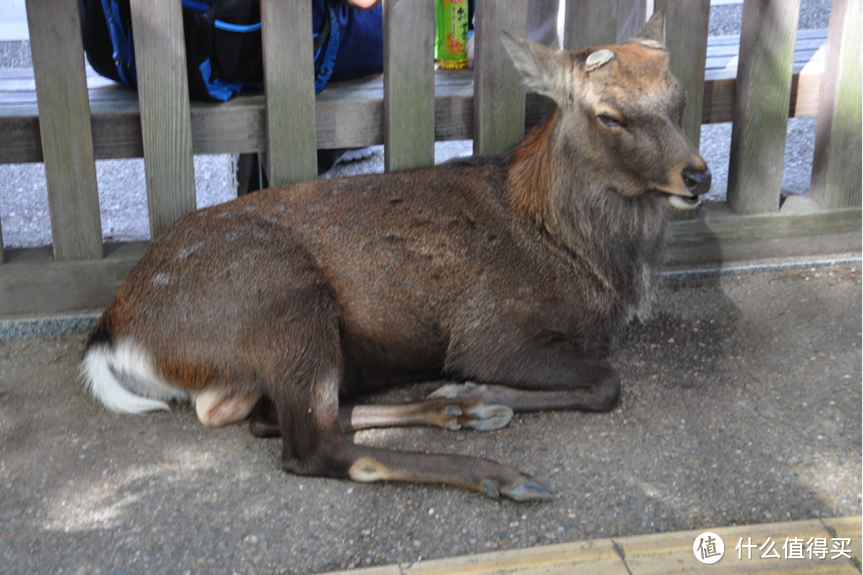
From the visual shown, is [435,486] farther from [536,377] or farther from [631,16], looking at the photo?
[631,16]

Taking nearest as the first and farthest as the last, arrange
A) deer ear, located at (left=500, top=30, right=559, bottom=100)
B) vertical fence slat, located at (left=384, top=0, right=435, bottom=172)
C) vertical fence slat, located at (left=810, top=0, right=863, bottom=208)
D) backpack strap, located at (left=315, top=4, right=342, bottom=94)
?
deer ear, located at (left=500, top=30, right=559, bottom=100), vertical fence slat, located at (left=384, top=0, right=435, bottom=172), backpack strap, located at (left=315, top=4, right=342, bottom=94), vertical fence slat, located at (left=810, top=0, right=863, bottom=208)

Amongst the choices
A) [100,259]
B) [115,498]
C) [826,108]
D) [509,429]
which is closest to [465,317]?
[509,429]

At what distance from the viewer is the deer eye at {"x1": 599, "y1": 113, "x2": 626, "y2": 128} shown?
3.10 metres

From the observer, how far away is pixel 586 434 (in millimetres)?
3117

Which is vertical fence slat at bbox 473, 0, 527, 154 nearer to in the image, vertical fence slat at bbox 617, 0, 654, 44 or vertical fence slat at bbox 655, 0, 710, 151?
vertical fence slat at bbox 655, 0, 710, 151

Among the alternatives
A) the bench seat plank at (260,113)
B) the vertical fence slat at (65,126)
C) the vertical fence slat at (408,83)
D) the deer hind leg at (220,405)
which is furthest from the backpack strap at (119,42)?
the deer hind leg at (220,405)

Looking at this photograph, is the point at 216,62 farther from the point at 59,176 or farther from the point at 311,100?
the point at 59,176

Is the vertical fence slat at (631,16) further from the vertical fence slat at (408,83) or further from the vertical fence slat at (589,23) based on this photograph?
the vertical fence slat at (408,83)

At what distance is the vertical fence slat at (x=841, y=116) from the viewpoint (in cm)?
402

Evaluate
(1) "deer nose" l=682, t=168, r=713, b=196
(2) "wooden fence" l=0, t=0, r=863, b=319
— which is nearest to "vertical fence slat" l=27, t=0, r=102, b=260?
(2) "wooden fence" l=0, t=0, r=863, b=319

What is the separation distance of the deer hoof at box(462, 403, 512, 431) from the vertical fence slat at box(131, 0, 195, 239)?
4.96ft

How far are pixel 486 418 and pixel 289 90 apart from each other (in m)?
1.58

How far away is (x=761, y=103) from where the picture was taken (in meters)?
4.03

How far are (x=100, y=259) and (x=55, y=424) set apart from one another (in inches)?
31.9
